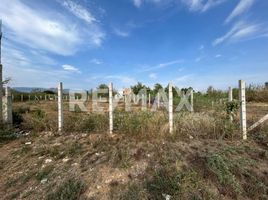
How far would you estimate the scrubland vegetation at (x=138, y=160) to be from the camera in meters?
3.34

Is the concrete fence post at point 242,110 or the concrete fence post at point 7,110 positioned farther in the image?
the concrete fence post at point 7,110

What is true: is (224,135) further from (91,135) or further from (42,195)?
(42,195)

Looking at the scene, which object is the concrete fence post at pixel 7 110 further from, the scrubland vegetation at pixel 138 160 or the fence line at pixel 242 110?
the fence line at pixel 242 110

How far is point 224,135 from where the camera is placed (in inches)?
219

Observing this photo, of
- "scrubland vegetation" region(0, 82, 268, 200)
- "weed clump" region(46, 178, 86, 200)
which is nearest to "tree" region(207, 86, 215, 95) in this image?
"scrubland vegetation" region(0, 82, 268, 200)

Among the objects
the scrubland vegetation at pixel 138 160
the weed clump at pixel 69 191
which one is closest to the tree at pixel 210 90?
the scrubland vegetation at pixel 138 160

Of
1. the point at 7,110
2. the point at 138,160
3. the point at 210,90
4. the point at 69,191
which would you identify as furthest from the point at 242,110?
the point at 210,90

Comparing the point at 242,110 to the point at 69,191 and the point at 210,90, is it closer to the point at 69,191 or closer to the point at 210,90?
the point at 69,191

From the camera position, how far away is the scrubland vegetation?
131 inches

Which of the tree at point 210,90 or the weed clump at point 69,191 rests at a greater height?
the tree at point 210,90

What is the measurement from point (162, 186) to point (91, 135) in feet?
11.0

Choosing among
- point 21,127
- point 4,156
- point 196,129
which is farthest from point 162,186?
point 21,127

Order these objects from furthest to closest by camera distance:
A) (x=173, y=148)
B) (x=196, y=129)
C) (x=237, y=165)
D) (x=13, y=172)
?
(x=196, y=129) → (x=173, y=148) → (x=13, y=172) → (x=237, y=165)

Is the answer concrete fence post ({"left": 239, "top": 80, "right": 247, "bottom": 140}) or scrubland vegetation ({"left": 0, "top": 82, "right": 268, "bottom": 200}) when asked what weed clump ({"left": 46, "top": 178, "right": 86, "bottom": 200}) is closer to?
scrubland vegetation ({"left": 0, "top": 82, "right": 268, "bottom": 200})
